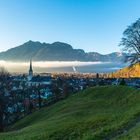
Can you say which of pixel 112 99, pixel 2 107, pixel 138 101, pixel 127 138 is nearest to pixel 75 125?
pixel 127 138

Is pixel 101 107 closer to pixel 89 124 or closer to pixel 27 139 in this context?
pixel 89 124

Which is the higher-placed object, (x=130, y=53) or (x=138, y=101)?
(x=130, y=53)

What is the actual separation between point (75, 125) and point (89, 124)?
1.33m

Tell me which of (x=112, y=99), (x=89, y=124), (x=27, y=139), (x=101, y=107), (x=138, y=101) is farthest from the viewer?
(x=112, y=99)

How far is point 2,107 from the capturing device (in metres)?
74.5

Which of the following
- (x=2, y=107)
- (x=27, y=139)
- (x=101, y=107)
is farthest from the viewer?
(x=2, y=107)

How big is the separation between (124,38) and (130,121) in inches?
1594

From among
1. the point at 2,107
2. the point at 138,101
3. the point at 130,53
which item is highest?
the point at 130,53

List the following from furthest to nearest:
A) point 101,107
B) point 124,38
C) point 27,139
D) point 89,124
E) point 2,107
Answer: point 2,107 < point 124,38 < point 101,107 < point 89,124 < point 27,139

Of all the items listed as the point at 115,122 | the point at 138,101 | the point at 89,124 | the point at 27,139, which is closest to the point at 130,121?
the point at 115,122

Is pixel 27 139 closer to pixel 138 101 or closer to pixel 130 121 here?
pixel 130 121

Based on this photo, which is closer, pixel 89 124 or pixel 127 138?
pixel 127 138

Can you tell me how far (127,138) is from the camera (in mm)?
22469

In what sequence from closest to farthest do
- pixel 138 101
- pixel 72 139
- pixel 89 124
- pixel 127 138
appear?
pixel 127 138 < pixel 72 139 < pixel 89 124 < pixel 138 101
